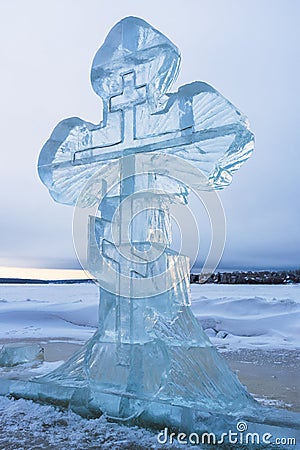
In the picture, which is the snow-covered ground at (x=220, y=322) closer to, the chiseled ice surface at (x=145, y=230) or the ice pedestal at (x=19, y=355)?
the ice pedestal at (x=19, y=355)

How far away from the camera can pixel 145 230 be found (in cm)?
301

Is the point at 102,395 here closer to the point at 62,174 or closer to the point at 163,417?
the point at 163,417

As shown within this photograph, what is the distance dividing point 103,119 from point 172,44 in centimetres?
72

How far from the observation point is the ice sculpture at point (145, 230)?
2.70 meters

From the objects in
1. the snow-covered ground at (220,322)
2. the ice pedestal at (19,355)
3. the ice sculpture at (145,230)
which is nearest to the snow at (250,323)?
the snow-covered ground at (220,322)

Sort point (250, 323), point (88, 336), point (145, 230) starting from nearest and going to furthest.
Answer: point (145, 230) → point (88, 336) → point (250, 323)

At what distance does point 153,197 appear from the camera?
305cm

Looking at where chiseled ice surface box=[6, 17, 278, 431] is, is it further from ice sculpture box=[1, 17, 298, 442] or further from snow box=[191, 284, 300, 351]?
snow box=[191, 284, 300, 351]

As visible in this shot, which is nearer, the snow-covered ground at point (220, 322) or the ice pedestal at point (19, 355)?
the ice pedestal at point (19, 355)

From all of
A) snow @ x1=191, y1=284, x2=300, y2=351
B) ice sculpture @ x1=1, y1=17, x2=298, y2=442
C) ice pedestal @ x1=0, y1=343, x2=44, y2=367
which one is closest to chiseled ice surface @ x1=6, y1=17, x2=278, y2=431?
ice sculpture @ x1=1, y1=17, x2=298, y2=442

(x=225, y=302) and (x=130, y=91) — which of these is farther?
(x=225, y=302)

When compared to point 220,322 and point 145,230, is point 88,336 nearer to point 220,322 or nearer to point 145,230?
point 220,322

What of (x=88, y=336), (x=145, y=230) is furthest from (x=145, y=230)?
(x=88, y=336)

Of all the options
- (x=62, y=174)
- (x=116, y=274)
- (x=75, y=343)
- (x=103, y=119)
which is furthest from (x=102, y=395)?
(x=75, y=343)
